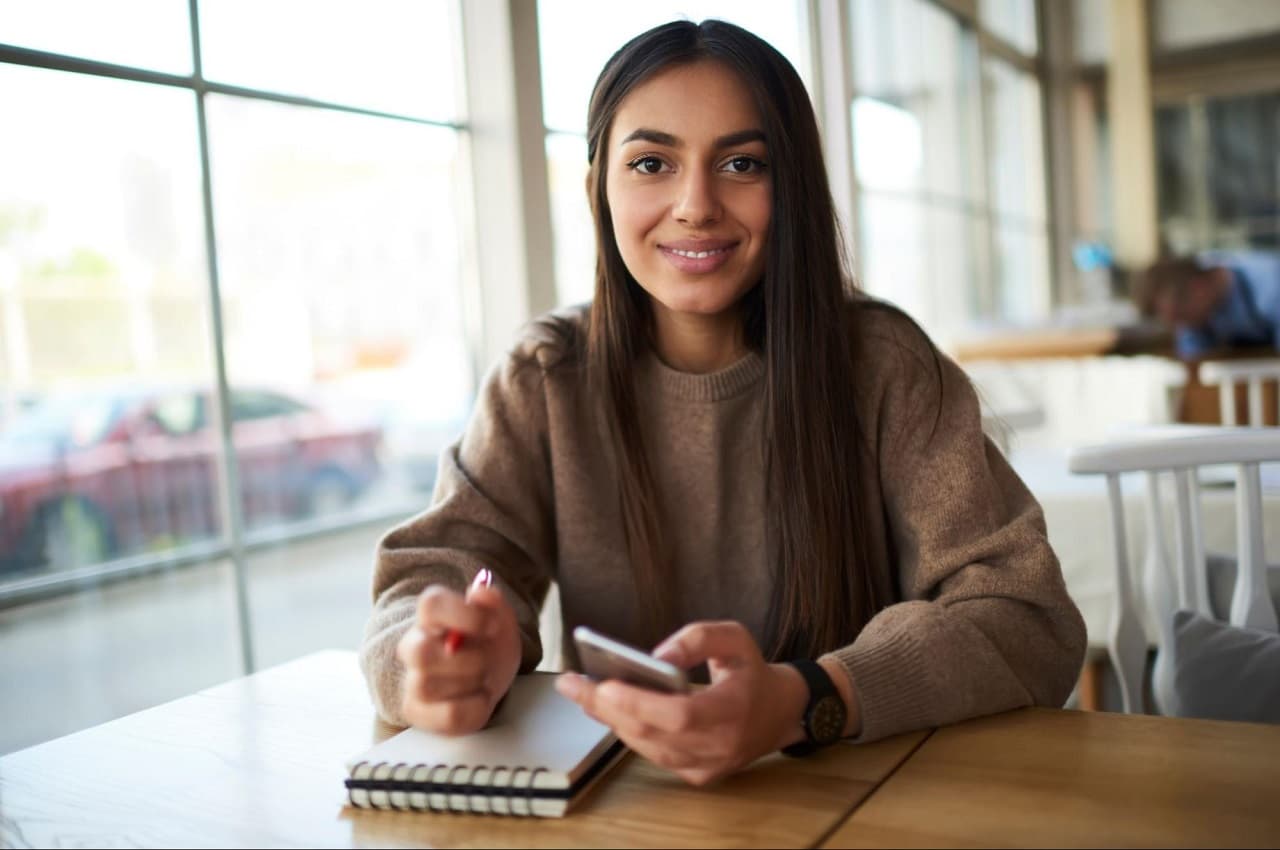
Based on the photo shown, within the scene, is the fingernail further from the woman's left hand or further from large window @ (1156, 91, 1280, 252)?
large window @ (1156, 91, 1280, 252)

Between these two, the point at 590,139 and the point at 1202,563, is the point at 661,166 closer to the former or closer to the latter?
the point at 590,139

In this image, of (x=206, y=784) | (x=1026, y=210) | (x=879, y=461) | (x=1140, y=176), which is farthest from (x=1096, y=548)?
(x=1140, y=176)

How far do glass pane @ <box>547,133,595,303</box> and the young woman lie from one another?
4.46ft

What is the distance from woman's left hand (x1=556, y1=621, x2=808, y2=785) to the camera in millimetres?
799

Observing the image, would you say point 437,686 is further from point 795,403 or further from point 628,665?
point 795,403

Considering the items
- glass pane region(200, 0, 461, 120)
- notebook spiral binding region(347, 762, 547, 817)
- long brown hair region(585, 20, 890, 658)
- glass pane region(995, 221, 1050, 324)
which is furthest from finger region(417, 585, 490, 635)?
glass pane region(995, 221, 1050, 324)

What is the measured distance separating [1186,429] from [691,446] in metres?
1.32

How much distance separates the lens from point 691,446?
136 cm

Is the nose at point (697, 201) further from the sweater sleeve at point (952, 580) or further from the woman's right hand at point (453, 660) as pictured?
the woman's right hand at point (453, 660)

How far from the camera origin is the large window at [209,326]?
1.83m

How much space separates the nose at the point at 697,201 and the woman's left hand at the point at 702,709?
55 cm

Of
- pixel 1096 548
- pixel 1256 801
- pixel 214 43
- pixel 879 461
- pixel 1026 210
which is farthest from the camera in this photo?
pixel 1026 210

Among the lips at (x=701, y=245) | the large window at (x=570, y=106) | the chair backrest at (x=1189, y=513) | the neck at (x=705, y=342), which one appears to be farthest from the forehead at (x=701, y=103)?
the large window at (x=570, y=106)

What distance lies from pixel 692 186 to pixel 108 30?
1.14 meters
